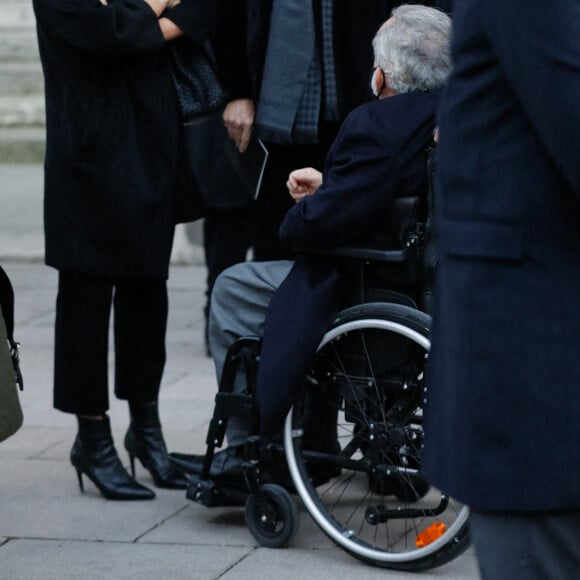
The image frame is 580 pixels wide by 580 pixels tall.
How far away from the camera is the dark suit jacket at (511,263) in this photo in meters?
1.88

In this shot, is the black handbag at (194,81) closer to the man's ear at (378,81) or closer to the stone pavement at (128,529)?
the man's ear at (378,81)

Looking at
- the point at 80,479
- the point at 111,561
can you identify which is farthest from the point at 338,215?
the point at 80,479

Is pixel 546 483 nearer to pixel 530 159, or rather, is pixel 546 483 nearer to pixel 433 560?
pixel 530 159

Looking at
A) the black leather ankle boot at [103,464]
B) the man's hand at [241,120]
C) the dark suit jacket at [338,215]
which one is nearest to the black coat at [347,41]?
the man's hand at [241,120]

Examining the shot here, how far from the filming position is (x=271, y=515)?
12.6 ft

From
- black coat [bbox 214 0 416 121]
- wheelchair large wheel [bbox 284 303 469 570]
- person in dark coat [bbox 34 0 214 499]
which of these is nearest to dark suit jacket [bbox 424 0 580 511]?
wheelchair large wheel [bbox 284 303 469 570]

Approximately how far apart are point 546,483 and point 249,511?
79.8 inches

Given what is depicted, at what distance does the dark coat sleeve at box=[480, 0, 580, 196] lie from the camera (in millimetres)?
1851

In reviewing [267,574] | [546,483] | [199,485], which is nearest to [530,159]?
[546,483]

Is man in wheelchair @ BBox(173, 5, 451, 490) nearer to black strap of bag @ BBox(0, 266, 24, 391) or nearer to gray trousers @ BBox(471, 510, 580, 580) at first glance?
black strap of bag @ BBox(0, 266, 24, 391)

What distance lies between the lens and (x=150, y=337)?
4.47m

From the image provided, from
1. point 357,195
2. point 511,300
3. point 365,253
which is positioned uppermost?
point 511,300

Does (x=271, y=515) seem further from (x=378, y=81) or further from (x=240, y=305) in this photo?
(x=378, y=81)

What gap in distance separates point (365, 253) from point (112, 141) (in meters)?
0.96
